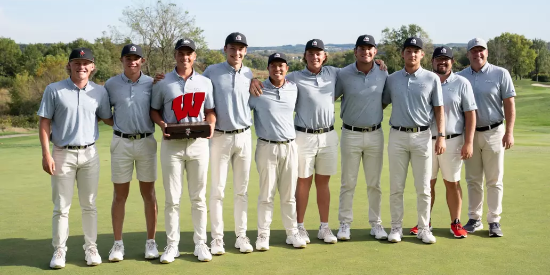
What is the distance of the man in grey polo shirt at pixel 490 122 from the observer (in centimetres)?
687

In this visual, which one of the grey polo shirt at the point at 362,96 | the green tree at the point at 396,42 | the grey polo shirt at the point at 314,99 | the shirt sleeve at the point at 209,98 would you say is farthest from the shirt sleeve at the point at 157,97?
the green tree at the point at 396,42

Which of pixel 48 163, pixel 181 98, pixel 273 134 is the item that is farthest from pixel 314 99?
pixel 48 163

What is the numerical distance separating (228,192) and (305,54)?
3.49 m

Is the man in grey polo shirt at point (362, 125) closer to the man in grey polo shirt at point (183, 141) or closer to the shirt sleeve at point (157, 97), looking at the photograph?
the man in grey polo shirt at point (183, 141)

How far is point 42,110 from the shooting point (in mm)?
5676

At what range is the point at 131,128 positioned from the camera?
Answer: 5.92 m

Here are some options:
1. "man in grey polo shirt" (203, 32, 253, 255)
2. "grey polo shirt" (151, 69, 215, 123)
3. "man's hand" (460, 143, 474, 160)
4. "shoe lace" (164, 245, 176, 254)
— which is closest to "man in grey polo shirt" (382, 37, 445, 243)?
"man's hand" (460, 143, 474, 160)

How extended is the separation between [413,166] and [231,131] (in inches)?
84.0

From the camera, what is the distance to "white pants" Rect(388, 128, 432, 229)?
21.3 ft

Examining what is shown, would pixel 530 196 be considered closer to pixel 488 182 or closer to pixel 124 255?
pixel 488 182

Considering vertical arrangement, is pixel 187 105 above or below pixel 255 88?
below

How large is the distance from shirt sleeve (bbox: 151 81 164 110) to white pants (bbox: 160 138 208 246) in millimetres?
378

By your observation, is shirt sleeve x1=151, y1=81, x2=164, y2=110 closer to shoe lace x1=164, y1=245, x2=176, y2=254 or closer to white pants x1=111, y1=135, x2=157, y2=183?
white pants x1=111, y1=135, x2=157, y2=183

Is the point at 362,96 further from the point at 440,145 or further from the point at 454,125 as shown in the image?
the point at 454,125
